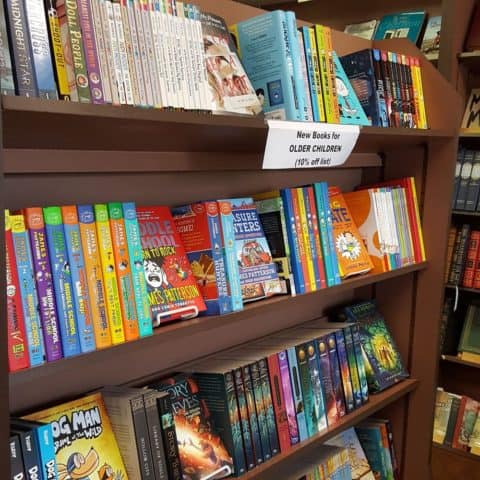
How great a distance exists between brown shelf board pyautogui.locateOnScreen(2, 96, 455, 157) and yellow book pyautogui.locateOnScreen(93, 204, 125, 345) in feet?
0.50

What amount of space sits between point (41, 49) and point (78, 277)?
38 centimetres

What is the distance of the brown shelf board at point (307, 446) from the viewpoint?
56.9 inches

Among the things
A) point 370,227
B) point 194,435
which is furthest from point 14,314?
point 370,227

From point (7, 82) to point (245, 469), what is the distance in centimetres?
101

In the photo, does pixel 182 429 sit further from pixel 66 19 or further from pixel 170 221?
pixel 66 19

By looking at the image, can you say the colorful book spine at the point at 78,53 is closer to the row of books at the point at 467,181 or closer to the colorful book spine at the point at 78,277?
the colorful book spine at the point at 78,277

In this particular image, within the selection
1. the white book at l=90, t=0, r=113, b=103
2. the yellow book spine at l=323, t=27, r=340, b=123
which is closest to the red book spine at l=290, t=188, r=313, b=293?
the yellow book spine at l=323, t=27, r=340, b=123

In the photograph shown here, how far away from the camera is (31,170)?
45.8 inches

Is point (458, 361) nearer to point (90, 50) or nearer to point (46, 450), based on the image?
point (46, 450)

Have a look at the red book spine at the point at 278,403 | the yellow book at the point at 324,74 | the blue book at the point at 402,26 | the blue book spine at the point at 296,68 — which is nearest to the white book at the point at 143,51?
the blue book spine at the point at 296,68

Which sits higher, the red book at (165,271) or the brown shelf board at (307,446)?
the red book at (165,271)

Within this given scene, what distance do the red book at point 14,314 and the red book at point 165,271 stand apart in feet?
0.95

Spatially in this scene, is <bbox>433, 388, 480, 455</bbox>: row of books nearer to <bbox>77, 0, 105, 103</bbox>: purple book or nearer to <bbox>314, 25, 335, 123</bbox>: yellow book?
<bbox>314, 25, 335, 123</bbox>: yellow book

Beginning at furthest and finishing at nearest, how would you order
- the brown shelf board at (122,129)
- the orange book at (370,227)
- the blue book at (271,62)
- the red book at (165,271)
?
the orange book at (370,227)
the blue book at (271,62)
the red book at (165,271)
the brown shelf board at (122,129)
